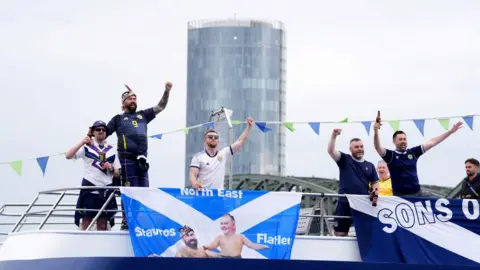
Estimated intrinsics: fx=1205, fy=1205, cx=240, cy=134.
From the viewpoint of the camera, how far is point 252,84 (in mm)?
100188

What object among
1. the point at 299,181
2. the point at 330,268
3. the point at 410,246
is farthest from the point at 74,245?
the point at 299,181

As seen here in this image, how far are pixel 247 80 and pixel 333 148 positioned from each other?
284ft

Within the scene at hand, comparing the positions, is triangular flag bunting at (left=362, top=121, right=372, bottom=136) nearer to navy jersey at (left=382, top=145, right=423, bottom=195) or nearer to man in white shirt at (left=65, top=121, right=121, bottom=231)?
navy jersey at (left=382, top=145, right=423, bottom=195)

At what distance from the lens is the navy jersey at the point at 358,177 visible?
50.5ft

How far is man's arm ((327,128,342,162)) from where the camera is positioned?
14.9 metres

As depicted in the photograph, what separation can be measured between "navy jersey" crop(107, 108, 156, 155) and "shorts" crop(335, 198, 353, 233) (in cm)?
263

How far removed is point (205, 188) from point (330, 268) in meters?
1.85

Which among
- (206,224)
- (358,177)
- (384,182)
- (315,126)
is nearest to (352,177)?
(358,177)

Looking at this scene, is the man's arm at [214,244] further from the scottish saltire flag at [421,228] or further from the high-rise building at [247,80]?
the high-rise building at [247,80]

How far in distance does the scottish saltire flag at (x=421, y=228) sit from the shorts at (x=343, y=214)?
0.45 feet

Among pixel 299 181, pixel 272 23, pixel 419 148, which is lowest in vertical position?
pixel 299 181

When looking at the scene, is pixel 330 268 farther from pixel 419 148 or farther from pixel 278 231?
pixel 419 148

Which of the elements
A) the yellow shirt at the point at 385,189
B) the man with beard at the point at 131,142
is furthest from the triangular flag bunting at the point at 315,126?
the man with beard at the point at 131,142

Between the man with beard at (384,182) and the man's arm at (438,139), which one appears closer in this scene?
the man's arm at (438,139)
